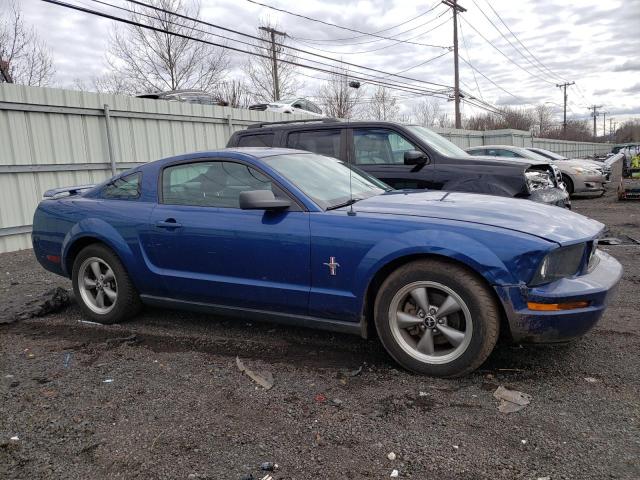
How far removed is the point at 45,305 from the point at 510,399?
4373mm

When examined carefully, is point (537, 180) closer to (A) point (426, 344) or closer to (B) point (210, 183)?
(A) point (426, 344)

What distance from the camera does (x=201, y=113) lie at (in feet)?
39.6

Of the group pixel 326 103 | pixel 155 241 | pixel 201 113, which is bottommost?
pixel 155 241

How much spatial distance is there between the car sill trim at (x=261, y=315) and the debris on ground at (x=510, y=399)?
0.95m

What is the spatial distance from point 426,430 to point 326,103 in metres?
33.9

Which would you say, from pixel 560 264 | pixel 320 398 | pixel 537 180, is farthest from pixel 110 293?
pixel 537 180

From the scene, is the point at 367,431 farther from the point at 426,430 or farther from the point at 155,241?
the point at 155,241

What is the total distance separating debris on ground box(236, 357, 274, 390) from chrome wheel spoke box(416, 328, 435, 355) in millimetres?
999

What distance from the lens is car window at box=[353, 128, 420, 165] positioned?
21.5 ft

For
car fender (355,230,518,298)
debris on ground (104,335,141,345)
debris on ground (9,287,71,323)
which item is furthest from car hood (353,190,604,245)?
debris on ground (9,287,71,323)

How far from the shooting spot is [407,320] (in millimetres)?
3303

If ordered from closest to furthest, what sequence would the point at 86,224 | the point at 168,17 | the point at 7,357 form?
the point at 7,357 → the point at 86,224 → the point at 168,17

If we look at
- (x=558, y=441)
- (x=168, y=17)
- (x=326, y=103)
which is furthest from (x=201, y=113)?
(x=326, y=103)

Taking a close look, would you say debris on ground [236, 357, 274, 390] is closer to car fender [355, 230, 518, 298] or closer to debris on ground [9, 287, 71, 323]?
car fender [355, 230, 518, 298]
